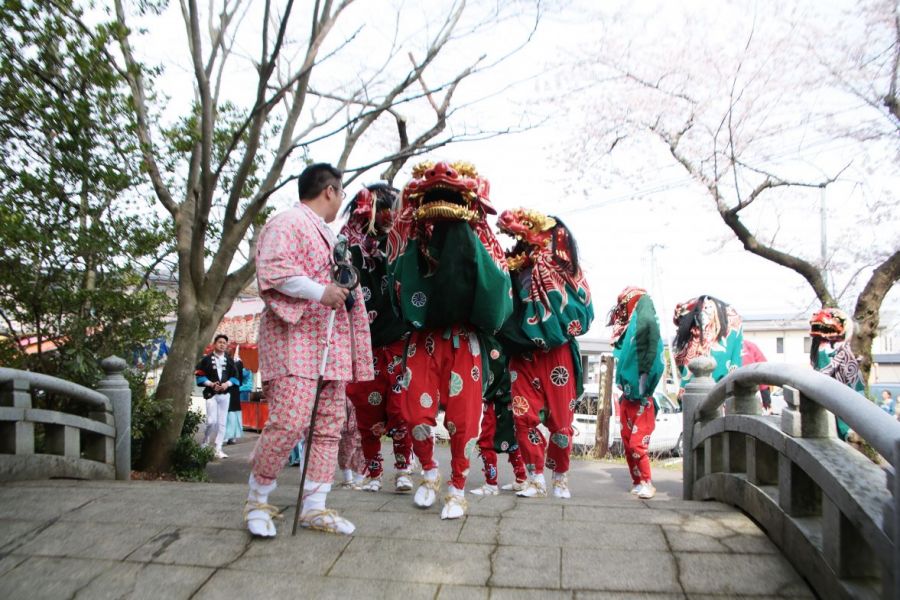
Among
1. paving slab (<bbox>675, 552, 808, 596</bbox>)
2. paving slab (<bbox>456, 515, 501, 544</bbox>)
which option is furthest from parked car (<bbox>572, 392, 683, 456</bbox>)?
paving slab (<bbox>675, 552, 808, 596</bbox>)

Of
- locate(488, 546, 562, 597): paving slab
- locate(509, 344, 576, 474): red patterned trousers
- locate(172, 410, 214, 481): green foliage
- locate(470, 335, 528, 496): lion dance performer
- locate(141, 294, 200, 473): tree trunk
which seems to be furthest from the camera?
locate(172, 410, 214, 481): green foliage

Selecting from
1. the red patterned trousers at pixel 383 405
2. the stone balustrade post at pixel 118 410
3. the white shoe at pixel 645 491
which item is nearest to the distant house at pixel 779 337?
the white shoe at pixel 645 491

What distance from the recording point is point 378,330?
504cm

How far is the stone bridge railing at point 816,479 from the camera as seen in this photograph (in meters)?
2.36

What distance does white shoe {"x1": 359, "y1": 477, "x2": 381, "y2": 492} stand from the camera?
5.54 m

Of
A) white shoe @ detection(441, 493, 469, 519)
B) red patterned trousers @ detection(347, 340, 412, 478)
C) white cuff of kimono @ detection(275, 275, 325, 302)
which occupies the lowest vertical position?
white shoe @ detection(441, 493, 469, 519)

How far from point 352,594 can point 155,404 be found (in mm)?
6191

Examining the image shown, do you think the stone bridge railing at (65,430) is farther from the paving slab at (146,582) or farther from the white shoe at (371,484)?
the paving slab at (146,582)

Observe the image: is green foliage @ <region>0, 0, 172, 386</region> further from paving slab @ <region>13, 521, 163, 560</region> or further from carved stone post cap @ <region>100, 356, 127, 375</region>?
paving slab @ <region>13, 521, 163, 560</region>

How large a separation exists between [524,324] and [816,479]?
2475mm

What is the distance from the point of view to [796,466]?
10.6ft

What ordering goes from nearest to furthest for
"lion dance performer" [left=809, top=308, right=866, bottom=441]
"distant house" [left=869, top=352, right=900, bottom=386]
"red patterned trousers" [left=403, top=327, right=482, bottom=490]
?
"red patterned trousers" [left=403, top=327, right=482, bottom=490] < "lion dance performer" [left=809, top=308, right=866, bottom=441] < "distant house" [left=869, top=352, right=900, bottom=386]

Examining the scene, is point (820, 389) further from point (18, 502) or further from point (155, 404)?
point (155, 404)

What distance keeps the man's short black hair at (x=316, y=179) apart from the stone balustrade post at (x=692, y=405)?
3.42 m
